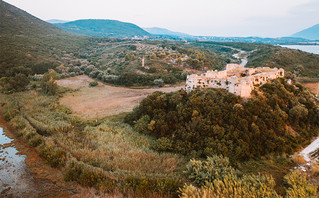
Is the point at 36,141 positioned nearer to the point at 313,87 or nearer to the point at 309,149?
the point at 309,149

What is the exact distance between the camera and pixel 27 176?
47.2ft

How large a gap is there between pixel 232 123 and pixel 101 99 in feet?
92.1

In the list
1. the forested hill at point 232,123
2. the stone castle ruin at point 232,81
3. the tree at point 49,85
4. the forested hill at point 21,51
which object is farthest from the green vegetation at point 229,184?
the forested hill at point 21,51

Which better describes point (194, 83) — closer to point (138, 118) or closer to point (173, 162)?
point (138, 118)

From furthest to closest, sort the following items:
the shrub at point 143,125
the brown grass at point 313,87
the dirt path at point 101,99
→ the brown grass at point 313,87
the dirt path at point 101,99
the shrub at point 143,125

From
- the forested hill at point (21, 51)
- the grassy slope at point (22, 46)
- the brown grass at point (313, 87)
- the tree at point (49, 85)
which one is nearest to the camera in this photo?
the brown grass at point (313, 87)

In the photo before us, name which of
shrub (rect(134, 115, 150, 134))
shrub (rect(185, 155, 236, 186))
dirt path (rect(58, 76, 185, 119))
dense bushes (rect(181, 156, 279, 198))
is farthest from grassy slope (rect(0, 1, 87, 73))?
dense bushes (rect(181, 156, 279, 198))

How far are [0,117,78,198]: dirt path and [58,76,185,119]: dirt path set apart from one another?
10.6 meters

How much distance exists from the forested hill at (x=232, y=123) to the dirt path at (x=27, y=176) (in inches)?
362

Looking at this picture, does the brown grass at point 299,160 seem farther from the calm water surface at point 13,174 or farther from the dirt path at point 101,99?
the dirt path at point 101,99

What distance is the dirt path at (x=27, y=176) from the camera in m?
12.6

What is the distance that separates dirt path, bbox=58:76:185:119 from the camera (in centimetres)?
3009

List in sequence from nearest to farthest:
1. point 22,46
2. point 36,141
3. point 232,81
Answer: point 36,141, point 232,81, point 22,46

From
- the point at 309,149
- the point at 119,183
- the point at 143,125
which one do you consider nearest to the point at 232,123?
the point at 309,149
